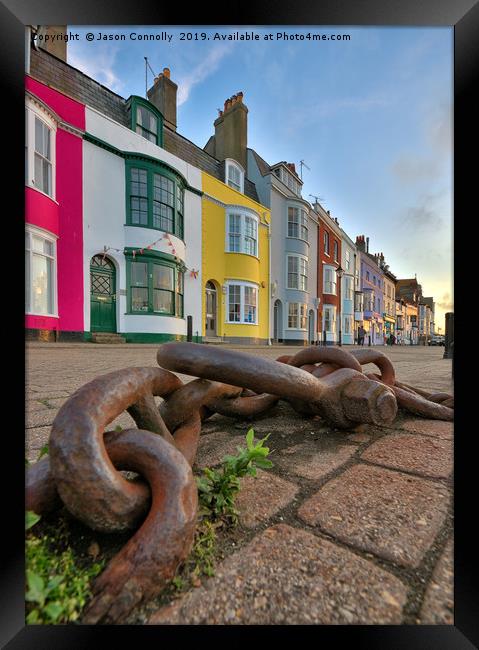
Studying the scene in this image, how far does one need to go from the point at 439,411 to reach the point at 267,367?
99 cm

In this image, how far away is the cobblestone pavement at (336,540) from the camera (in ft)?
1.42

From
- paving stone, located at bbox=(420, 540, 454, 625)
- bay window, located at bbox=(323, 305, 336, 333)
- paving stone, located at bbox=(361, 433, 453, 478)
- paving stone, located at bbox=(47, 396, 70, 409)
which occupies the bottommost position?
paving stone, located at bbox=(47, 396, 70, 409)

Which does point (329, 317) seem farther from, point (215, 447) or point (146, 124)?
point (215, 447)

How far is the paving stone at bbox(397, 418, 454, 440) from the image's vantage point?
1237 mm

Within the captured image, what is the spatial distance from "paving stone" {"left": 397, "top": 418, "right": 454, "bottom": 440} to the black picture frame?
0.82 m

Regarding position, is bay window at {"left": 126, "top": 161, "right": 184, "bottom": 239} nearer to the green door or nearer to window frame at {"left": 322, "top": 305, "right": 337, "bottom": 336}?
the green door

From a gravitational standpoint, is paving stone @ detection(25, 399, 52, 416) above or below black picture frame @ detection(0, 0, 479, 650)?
below

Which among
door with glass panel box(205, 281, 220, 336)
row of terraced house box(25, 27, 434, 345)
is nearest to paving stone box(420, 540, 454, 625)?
row of terraced house box(25, 27, 434, 345)

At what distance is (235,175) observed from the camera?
16641 mm

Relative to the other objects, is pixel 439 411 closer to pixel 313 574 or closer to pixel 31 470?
pixel 313 574

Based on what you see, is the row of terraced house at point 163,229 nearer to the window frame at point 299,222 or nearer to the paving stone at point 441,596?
the window frame at point 299,222

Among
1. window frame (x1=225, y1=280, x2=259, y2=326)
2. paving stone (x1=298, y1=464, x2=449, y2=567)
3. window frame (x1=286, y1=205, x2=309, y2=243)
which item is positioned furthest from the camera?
window frame (x1=286, y1=205, x2=309, y2=243)

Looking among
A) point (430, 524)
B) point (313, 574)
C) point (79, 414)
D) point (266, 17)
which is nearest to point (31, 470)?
point (79, 414)
